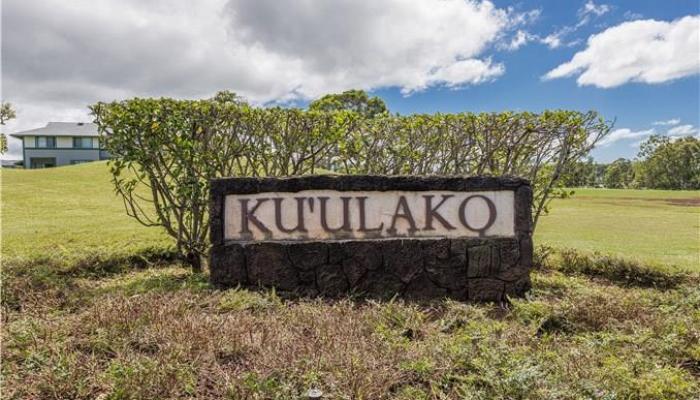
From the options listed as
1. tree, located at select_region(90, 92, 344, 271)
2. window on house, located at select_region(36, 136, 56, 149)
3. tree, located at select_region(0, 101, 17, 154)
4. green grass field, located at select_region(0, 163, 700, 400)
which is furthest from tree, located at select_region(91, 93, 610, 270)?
window on house, located at select_region(36, 136, 56, 149)

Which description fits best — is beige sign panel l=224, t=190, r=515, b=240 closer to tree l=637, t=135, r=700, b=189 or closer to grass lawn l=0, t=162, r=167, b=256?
grass lawn l=0, t=162, r=167, b=256

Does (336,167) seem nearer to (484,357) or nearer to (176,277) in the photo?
(176,277)

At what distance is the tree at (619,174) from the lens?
195 feet

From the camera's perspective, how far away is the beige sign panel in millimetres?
4289

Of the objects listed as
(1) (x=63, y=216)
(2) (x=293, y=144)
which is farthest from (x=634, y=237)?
(1) (x=63, y=216)

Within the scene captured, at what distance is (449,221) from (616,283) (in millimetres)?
2274

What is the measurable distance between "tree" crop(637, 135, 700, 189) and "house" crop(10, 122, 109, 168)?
5741 cm

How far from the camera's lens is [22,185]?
17.3 metres

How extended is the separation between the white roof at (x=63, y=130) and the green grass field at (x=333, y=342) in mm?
49156

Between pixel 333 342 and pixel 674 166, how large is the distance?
2222 inches

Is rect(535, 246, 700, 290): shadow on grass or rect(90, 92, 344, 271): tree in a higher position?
rect(90, 92, 344, 271): tree

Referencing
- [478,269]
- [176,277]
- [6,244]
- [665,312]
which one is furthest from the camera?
[6,244]

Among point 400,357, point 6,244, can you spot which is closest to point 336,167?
point 400,357

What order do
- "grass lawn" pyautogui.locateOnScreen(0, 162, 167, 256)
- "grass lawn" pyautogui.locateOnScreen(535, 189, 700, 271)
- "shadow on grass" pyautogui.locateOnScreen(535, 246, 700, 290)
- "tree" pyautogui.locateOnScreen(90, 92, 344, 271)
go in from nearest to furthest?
"tree" pyautogui.locateOnScreen(90, 92, 344, 271), "shadow on grass" pyautogui.locateOnScreen(535, 246, 700, 290), "grass lawn" pyautogui.locateOnScreen(535, 189, 700, 271), "grass lawn" pyautogui.locateOnScreen(0, 162, 167, 256)
